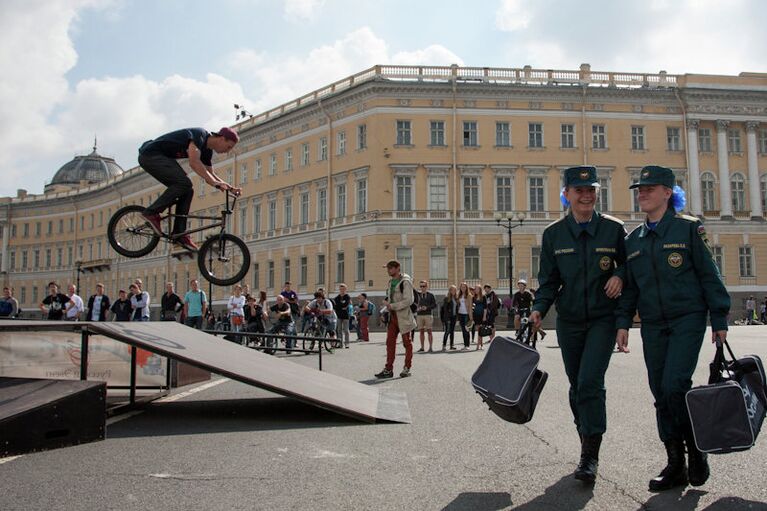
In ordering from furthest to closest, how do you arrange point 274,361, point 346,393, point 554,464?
point 274,361 < point 346,393 < point 554,464

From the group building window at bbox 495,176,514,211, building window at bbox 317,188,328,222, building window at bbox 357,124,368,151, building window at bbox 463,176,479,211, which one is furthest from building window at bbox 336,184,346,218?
building window at bbox 495,176,514,211

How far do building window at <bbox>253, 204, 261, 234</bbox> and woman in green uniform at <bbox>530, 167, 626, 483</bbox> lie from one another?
51.4 meters

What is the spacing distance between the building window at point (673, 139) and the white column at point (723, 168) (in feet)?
8.81

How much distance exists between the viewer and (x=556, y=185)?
4669 cm

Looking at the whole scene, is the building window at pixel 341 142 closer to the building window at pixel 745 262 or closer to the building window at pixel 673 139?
the building window at pixel 673 139

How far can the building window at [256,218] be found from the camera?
5562cm

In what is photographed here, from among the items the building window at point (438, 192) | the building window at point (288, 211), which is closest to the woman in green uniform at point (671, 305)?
the building window at point (438, 192)

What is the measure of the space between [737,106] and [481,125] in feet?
57.6

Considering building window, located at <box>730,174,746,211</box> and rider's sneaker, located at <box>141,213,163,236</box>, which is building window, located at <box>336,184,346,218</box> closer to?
building window, located at <box>730,174,746,211</box>

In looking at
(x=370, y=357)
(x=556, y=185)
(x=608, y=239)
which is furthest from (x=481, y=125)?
(x=608, y=239)

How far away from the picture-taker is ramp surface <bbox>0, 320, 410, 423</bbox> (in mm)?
6906

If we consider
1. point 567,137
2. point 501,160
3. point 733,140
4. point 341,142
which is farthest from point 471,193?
point 733,140

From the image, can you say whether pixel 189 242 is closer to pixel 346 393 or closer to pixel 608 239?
pixel 346 393

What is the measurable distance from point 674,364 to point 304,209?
47834mm
